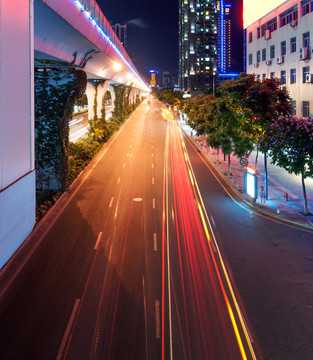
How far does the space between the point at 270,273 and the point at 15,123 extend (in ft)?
33.8

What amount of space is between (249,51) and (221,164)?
22.2 metres

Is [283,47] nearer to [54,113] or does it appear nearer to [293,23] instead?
[293,23]

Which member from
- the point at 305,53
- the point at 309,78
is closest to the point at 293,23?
the point at 305,53

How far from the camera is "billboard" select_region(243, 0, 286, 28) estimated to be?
3826 centimetres

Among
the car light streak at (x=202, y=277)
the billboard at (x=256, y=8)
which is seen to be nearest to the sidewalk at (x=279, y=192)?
→ the car light streak at (x=202, y=277)

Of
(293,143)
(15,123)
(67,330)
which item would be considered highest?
(15,123)

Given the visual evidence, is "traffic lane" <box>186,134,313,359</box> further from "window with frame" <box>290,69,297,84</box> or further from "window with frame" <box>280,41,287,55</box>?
"window with frame" <box>280,41,287,55</box>

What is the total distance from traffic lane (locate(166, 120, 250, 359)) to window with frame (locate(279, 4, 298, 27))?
27350 mm

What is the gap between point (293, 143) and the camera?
690 inches

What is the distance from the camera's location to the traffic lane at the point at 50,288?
8383mm

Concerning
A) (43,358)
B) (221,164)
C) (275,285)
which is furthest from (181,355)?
(221,164)

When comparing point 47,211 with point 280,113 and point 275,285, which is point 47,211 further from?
Result: point 280,113

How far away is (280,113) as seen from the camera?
2122cm

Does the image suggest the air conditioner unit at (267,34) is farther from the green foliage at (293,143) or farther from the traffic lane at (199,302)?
the traffic lane at (199,302)
